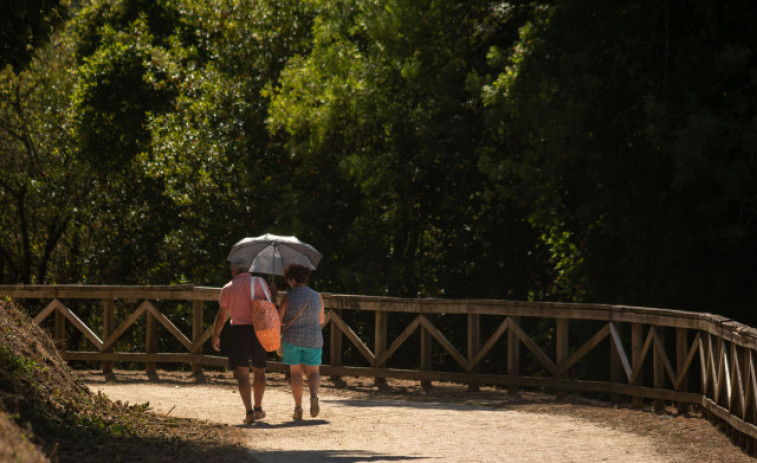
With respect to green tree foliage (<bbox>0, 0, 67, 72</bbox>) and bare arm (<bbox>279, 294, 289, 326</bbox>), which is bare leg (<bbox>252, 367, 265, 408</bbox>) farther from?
green tree foliage (<bbox>0, 0, 67, 72</bbox>)

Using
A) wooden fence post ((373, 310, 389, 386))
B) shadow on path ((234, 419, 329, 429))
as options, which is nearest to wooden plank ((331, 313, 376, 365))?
wooden fence post ((373, 310, 389, 386))

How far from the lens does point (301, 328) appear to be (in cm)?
1181

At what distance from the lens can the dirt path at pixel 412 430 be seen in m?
9.31

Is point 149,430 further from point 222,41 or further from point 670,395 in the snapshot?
point 222,41

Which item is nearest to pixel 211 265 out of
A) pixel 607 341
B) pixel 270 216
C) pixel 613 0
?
pixel 270 216

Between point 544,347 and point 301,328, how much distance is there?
903 centimetres

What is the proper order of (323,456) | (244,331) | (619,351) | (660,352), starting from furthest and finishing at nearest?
1. (619,351)
2. (660,352)
3. (244,331)
4. (323,456)

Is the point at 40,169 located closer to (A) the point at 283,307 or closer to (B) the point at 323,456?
(A) the point at 283,307

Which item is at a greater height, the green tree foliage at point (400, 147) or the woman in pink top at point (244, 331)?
the green tree foliage at point (400, 147)

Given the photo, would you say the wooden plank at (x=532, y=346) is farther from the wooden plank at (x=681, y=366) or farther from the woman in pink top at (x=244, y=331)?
the woman in pink top at (x=244, y=331)

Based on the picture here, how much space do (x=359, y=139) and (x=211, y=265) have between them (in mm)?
5028

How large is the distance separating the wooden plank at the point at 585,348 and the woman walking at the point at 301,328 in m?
3.61

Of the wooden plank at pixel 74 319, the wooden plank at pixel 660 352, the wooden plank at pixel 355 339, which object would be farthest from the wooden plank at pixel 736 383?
the wooden plank at pixel 74 319

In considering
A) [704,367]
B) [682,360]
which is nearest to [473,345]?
[682,360]
